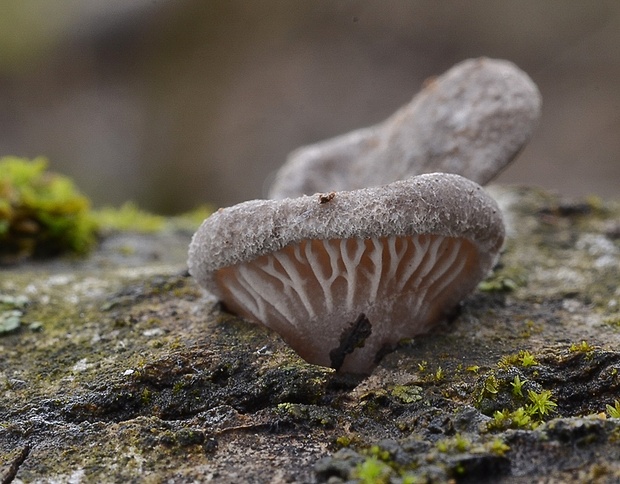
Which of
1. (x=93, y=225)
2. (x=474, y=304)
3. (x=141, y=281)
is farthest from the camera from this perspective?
(x=93, y=225)

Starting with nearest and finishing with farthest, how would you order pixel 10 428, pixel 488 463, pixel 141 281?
pixel 488 463 → pixel 10 428 → pixel 141 281

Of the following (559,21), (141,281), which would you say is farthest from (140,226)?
(559,21)

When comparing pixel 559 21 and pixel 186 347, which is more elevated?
pixel 559 21

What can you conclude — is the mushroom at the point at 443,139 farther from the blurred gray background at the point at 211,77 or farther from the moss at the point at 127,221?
the blurred gray background at the point at 211,77

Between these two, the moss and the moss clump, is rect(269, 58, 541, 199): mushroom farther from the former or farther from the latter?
the moss

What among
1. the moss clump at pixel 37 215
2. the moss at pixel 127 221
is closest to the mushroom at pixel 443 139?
the moss clump at pixel 37 215

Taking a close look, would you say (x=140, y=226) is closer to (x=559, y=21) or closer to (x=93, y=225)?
(x=93, y=225)
